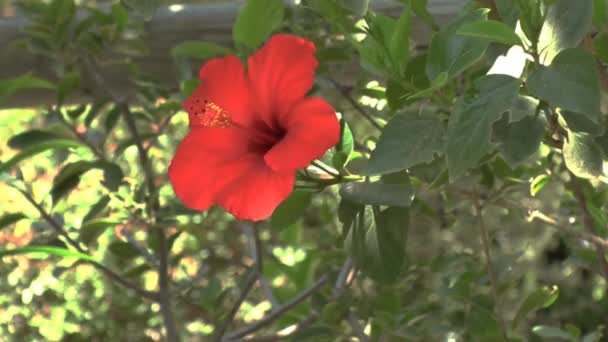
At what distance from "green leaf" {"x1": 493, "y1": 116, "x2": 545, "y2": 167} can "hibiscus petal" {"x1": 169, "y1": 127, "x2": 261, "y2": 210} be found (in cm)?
21

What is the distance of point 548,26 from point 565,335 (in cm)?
65

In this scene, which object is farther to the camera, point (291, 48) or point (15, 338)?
point (15, 338)

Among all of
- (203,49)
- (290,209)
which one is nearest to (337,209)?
(290,209)

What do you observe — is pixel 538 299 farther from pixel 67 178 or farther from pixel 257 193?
pixel 67 178

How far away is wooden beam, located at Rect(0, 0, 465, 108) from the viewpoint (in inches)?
62.7

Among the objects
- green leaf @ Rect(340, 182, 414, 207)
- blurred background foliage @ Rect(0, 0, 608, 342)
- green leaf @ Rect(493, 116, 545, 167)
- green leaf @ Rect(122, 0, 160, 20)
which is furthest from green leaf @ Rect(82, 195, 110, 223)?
green leaf @ Rect(493, 116, 545, 167)

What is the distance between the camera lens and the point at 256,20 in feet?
3.16

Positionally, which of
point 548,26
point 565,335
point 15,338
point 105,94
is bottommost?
point 15,338

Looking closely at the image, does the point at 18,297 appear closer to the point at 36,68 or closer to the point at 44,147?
the point at 36,68

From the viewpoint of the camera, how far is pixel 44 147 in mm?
1301

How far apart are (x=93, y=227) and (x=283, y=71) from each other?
0.63m

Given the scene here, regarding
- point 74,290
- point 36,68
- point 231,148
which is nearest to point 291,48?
point 231,148

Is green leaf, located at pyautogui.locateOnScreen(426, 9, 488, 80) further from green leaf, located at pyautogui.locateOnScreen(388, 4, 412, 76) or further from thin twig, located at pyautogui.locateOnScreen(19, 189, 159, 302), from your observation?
thin twig, located at pyautogui.locateOnScreen(19, 189, 159, 302)

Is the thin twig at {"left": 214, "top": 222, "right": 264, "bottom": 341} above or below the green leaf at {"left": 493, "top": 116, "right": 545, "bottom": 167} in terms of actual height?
below
